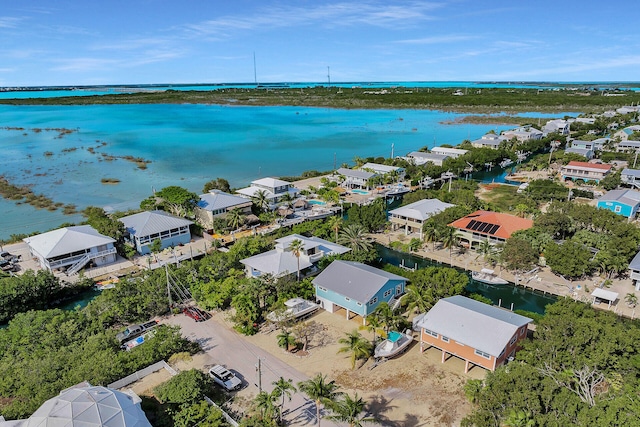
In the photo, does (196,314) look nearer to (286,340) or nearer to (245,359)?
(245,359)

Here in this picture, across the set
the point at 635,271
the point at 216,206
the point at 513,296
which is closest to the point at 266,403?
the point at 513,296

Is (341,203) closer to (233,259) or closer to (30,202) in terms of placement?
(233,259)

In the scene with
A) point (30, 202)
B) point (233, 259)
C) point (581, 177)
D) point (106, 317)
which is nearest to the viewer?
point (106, 317)

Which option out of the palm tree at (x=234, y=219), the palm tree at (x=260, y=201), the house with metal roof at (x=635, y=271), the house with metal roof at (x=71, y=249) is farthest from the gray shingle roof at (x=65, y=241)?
the house with metal roof at (x=635, y=271)

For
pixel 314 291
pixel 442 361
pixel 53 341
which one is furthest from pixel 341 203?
pixel 53 341

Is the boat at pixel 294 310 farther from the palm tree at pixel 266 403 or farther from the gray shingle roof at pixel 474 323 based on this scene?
the palm tree at pixel 266 403

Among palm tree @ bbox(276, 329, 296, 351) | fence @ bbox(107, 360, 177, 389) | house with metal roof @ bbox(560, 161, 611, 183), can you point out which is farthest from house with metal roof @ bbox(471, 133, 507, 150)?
fence @ bbox(107, 360, 177, 389)
